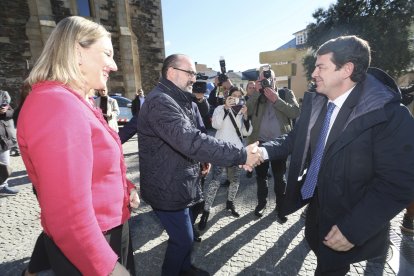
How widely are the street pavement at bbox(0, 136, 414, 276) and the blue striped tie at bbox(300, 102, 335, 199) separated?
118 cm

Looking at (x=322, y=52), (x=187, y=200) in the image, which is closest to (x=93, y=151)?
(x=187, y=200)

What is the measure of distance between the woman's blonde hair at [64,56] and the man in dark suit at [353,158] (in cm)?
152

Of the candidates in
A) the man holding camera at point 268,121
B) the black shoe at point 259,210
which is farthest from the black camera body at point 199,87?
the black shoe at point 259,210

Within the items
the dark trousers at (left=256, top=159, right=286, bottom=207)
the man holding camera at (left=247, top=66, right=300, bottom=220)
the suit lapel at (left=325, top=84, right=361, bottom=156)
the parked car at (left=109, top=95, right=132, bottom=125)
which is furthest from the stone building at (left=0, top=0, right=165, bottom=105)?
the suit lapel at (left=325, top=84, right=361, bottom=156)

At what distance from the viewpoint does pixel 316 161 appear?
1.93 metres

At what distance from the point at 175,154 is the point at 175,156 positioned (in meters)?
0.02

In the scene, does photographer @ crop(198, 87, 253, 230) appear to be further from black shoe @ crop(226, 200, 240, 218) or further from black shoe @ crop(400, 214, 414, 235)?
black shoe @ crop(400, 214, 414, 235)

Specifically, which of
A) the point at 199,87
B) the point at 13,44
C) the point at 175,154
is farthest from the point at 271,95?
the point at 13,44

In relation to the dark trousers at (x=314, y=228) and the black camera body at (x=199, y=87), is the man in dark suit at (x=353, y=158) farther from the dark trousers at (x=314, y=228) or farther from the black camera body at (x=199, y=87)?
the black camera body at (x=199, y=87)

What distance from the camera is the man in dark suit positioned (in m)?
1.50

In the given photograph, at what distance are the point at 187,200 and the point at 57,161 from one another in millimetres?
1297

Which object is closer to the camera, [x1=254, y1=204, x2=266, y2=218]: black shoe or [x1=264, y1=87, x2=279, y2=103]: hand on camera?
[x1=264, y1=87, x2=279, y2=103]: hand on camera

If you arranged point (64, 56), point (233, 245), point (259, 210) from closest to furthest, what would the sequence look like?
point (64, 56) → point (233, 245) → point (259, 210)

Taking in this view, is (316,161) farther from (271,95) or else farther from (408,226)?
(408,226)
